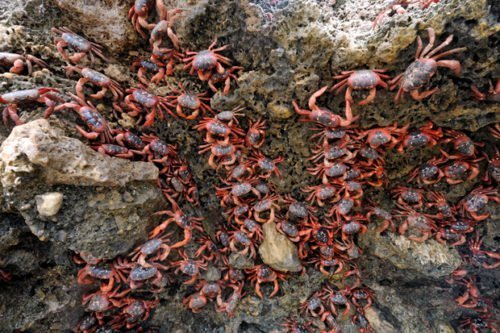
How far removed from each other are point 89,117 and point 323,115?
244 centimetres

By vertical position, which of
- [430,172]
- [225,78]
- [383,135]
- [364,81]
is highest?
[364,81]

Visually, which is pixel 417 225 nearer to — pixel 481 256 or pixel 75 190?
pixel 481 256

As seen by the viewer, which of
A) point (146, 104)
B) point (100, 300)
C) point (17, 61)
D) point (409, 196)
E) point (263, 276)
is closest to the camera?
point (17, 61)

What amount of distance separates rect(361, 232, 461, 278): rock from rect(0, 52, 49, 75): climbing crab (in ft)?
15.1

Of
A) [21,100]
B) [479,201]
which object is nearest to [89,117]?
[21,100]

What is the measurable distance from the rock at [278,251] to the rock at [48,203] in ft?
7.76

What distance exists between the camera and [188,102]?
317 centimetres

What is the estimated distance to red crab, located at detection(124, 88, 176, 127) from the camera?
3125 millimetres

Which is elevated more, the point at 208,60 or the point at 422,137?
the point at 208,60

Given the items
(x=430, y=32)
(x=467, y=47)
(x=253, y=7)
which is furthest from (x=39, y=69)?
(x=467, y=47)

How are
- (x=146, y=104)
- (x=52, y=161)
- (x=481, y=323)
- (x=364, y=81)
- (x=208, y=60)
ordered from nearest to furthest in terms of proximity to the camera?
(x=52, y=161), (x=364, y=81), (x=208, y=60), (x=146, y=104), (x=481, y=323)

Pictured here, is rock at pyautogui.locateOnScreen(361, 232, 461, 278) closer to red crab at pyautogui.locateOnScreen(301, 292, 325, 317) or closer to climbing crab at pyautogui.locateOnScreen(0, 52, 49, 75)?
red crab at pyautogui.locateOnScreen(301, 292, 325, 317)

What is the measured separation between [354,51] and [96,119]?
2.70 meters

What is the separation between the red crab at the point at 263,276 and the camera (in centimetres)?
376
